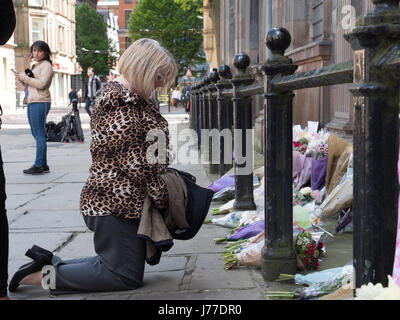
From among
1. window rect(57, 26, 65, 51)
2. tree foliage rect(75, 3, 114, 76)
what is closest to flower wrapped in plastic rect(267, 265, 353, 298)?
window rect(57, 26, 65, 51)

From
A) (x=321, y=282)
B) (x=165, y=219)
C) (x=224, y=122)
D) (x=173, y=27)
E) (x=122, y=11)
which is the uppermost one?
(x=122, y=11)

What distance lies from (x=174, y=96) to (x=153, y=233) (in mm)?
49227

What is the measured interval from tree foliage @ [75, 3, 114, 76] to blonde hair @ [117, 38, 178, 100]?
7673 cm

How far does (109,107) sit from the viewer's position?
3268mm

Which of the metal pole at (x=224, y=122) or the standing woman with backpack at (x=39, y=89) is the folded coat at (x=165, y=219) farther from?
the standing woman with backpack at (x=39, y=89)

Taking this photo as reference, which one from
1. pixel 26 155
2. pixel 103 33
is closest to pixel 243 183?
pixel 26 155

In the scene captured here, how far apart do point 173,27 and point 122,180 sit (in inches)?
2293

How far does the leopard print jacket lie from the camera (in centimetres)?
321

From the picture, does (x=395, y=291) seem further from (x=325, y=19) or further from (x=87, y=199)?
(x=325, y=19)

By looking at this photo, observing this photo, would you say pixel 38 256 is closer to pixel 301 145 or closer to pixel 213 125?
pixel 301 145

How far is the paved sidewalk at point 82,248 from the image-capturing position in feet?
10.6

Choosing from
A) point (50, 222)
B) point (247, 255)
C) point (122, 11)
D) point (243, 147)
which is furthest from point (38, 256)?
point (122, 11)

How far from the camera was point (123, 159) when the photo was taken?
3.23 m

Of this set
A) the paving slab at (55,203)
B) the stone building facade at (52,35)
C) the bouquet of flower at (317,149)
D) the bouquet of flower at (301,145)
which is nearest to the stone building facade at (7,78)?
the stone building facade at (52,35)
